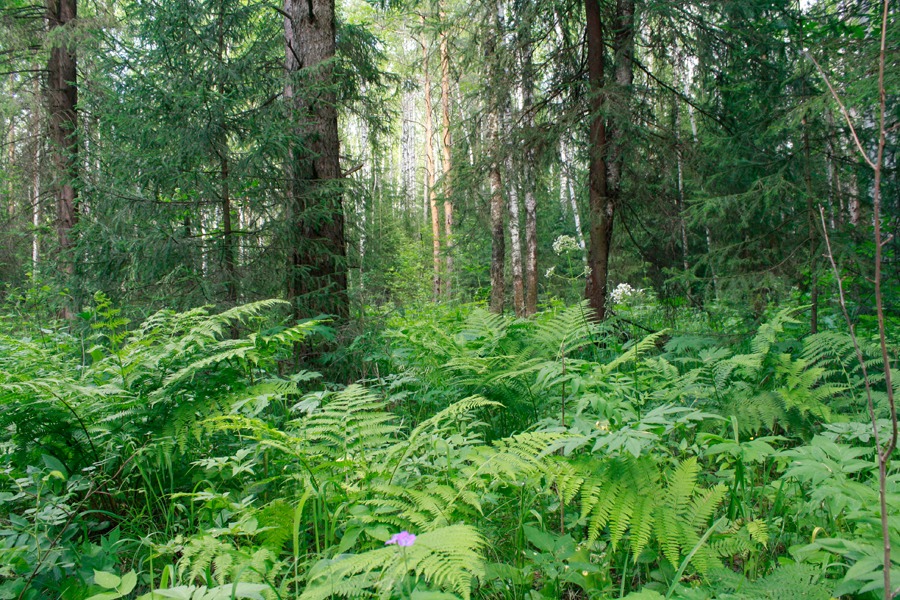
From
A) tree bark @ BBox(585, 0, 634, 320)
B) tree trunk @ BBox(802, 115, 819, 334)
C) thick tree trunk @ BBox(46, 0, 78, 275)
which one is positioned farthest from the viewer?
thick tree trunk @ BBox(46, 0, 78, 275)

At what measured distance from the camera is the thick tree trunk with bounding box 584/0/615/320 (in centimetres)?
562

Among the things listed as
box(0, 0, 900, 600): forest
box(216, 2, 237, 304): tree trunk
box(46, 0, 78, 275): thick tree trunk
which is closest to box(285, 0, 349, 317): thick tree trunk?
box(0, 0, 900, 600): forest

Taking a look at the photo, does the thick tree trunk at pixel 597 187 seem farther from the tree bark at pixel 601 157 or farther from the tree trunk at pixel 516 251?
the tree trunk at pixel 516 251

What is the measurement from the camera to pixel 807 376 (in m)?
2.28

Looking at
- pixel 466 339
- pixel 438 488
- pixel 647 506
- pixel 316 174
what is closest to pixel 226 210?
pixel 316 174

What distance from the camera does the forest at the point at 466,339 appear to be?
143 centimetres

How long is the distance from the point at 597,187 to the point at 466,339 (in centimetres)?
330

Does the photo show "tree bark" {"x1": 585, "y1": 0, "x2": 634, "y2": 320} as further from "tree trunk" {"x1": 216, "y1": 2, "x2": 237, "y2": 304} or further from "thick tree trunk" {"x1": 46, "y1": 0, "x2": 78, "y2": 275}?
"thick tree trunk" {"x1": 46, "y1": 0, "x2": 78, "y2": 275}

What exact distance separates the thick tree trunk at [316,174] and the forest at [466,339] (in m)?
0.03

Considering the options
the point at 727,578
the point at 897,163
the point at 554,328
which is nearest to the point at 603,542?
the point at 727,578

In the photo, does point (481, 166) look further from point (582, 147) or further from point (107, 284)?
point (107, 284)

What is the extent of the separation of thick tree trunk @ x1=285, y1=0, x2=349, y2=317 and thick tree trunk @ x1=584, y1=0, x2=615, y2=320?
2.88 m

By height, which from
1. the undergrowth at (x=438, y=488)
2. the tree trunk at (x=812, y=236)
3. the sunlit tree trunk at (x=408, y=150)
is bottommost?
the undergrowth at (x=438, y=488)

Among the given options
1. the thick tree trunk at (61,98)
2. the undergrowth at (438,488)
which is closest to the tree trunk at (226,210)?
the undergrowth at (438,488)
